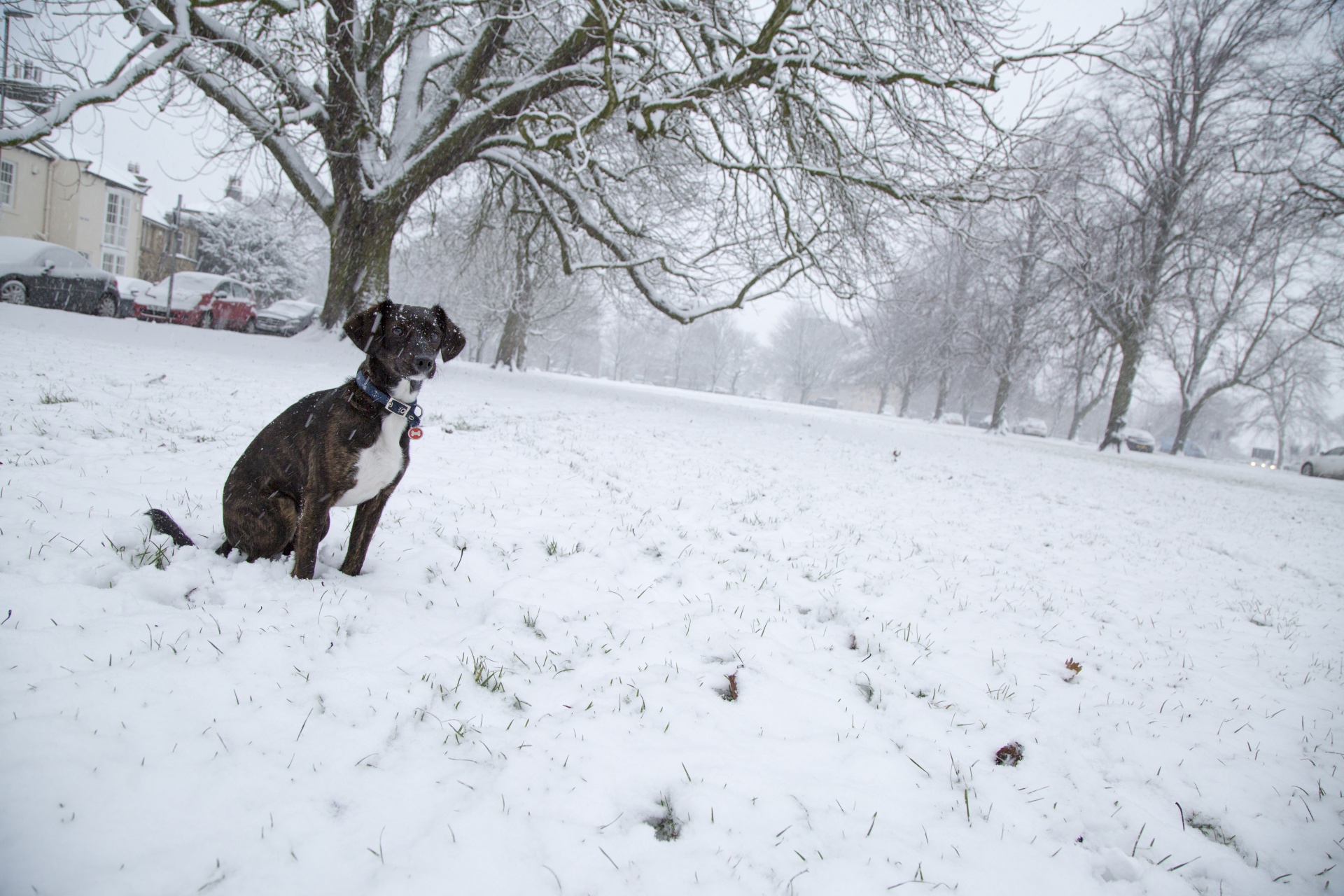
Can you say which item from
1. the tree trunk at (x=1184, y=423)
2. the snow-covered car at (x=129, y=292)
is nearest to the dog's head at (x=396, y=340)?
the snow-covered car at (x=129, y=292)

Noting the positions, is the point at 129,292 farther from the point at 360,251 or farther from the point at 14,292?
the point at 360,251

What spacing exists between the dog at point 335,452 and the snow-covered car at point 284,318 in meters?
21.3

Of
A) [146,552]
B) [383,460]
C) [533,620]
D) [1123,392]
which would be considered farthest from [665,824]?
[1123,392]

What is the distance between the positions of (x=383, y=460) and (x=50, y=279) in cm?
1752

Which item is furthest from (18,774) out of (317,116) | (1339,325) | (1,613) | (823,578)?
(1339,325)

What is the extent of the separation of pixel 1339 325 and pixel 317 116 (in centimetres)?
3300

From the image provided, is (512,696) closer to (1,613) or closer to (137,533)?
(1,613)

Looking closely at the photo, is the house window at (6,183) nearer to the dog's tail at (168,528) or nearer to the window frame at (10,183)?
the window frame at (10,183)

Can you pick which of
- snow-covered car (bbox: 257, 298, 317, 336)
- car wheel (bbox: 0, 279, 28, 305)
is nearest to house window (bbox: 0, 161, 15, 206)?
snow-covered car (bbox: 257, 298, 317, 336)

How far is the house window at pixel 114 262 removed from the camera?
29609 mm

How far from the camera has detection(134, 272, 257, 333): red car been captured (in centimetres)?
1772

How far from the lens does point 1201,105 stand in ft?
52.9

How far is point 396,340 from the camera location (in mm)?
2455

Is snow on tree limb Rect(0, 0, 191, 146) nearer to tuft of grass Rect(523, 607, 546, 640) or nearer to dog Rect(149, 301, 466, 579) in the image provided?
dog Rect(149, 301, 466, 579)
